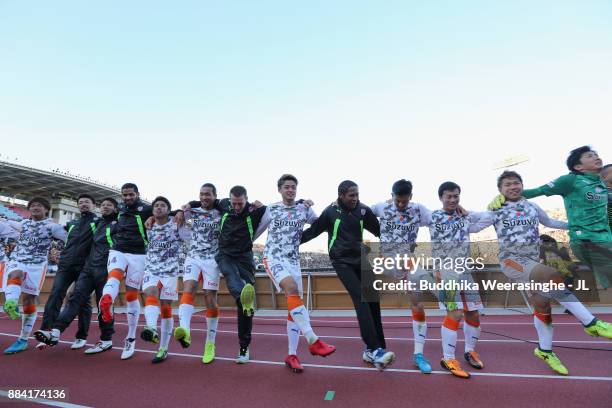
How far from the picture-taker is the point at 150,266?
5000 mm

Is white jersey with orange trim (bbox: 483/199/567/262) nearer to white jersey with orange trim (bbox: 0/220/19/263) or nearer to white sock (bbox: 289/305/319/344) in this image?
white sock (bbox: 289/305/319/344)

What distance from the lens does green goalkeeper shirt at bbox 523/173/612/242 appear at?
3623 millimetres

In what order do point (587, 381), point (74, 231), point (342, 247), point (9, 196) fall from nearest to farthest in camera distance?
point (587, 381), point (342, 247), point (74, 231), point (9, 196)

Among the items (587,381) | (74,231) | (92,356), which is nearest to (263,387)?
(92,356)

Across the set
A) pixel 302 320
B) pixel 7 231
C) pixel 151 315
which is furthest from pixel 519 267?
pixel 7 231

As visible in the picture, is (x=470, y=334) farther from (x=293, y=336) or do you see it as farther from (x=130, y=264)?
(x=130, y=264)

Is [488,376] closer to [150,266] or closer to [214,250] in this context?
[214,250]

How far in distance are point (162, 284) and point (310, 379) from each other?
259 centimetres

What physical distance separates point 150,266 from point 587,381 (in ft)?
18.4

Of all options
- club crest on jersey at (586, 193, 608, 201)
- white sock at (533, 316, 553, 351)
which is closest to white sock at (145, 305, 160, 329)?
white sock at (533, 316, 553, 351)

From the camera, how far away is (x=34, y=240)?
5.85 meters

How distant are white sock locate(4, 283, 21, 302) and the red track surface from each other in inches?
35.2

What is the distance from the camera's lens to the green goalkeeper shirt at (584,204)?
143 inches

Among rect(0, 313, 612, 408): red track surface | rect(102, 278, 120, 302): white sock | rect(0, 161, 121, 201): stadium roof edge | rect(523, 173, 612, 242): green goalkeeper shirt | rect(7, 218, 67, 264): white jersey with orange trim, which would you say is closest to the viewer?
rect(0, 313, 612, 408): red track surface
